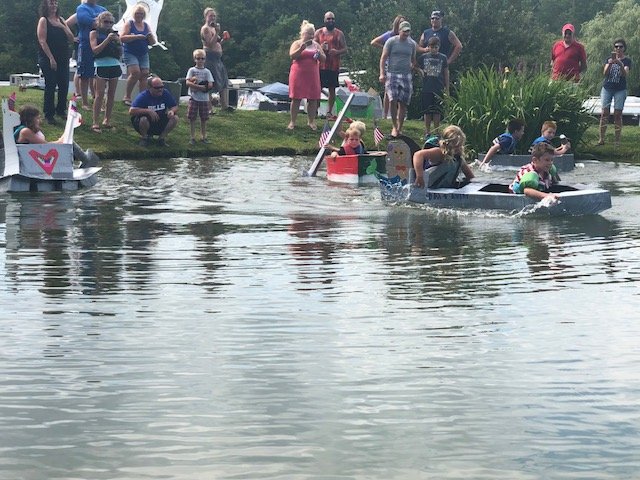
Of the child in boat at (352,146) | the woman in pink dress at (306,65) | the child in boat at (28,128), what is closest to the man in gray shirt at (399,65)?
the woman in pink dress at (306,65)

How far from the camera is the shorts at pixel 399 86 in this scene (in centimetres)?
2609

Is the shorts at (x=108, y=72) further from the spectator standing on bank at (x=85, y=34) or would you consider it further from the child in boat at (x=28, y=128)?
the child in boat at (x=28, y=128)

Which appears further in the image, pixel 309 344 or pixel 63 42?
pixel 63 42

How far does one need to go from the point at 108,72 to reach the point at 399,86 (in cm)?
515

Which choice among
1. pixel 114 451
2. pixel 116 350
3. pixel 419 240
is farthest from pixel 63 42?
pixel 114 451

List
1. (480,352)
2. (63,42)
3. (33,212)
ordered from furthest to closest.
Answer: (63,42)
(33,212)
(480,352)

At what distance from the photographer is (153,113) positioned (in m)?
24.8

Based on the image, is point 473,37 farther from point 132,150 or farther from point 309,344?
point 309,344

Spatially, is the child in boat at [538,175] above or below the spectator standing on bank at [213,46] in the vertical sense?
below

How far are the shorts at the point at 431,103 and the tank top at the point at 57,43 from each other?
665 centimetres

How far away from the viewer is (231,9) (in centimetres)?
9600

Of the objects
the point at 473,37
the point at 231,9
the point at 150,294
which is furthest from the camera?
→ the point at 231,9

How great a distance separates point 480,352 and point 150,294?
306cm

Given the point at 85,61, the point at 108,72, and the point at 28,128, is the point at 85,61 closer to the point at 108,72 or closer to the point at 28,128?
the point at 108,72
